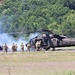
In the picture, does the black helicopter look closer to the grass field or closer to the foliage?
the grass field

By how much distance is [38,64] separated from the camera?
136 feet

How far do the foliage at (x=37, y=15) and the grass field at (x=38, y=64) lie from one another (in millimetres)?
49021

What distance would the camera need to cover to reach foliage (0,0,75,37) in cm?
10619

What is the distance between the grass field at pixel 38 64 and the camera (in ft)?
116

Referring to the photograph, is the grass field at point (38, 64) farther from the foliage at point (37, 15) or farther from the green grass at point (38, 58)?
the foliage at point (37, 15)

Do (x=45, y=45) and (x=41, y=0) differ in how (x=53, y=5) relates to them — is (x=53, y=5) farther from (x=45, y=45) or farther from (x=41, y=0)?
(x=45, y=45)

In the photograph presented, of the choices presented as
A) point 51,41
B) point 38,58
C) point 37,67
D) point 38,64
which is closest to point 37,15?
point 51,41

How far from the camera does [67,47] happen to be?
66188mm

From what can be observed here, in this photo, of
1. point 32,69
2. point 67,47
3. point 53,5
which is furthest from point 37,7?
point 32,69

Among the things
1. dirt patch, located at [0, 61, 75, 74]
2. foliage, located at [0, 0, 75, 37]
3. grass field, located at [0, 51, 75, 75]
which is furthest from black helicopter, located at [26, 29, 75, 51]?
foliage, located at [0, 0, 75, 37]

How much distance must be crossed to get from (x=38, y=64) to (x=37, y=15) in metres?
80.7

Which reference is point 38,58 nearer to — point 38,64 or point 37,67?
point 38,64

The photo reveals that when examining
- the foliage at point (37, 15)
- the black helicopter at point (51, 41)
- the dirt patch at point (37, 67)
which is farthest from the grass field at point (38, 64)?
the foliage at point (37, 15)

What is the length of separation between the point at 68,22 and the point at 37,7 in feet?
80.5
